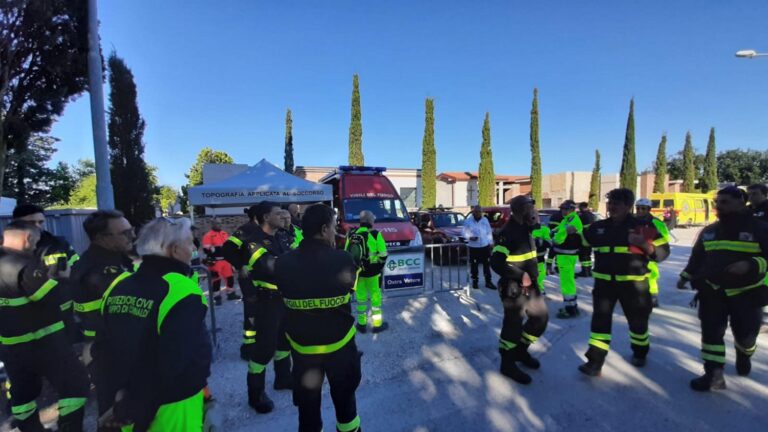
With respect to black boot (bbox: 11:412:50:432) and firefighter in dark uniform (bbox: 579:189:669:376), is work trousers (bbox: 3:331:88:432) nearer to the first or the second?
black boot (bbox: 11:412:50:432)

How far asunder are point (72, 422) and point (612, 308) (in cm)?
494

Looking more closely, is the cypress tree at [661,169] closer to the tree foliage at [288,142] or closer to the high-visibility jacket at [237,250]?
the tree foliage at [288,142]

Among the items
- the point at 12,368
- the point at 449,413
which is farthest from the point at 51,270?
the point at 449,413

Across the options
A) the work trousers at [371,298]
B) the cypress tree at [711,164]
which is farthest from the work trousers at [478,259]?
the cypress tree at [711,164]

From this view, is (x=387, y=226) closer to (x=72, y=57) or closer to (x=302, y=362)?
(x=302, y=362)

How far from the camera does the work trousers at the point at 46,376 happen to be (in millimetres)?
2631

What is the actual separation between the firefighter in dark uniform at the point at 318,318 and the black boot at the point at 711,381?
347 centimetres

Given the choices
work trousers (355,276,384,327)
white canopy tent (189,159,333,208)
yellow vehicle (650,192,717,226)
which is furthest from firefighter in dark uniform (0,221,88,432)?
yellow vehicle (650,192,717,226)

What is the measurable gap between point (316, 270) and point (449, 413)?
80.4 inches

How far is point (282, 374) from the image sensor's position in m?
3.61

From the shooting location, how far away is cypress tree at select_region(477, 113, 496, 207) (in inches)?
1363

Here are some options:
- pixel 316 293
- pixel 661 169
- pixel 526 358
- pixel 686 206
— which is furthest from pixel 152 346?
pixel 661 169

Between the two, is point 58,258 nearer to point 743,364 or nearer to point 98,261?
point 98,261

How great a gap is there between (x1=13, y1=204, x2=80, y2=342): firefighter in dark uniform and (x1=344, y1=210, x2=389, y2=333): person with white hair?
2829 millimetres
